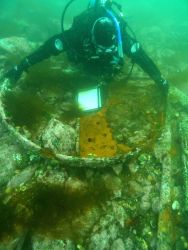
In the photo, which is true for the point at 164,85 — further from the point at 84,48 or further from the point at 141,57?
the point at 84,48

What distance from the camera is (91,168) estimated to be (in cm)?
363

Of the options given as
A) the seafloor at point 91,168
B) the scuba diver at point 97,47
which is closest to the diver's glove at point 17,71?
the scuba diver at point 97,47

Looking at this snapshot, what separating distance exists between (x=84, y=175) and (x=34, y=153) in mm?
705

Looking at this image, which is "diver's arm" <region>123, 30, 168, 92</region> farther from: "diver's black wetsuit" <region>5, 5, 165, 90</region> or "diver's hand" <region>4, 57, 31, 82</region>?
"diver's hand" <region>4, 57, 31, 82</region>

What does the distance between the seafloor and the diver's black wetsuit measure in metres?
0.34

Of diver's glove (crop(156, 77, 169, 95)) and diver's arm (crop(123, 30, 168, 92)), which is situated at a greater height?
diver's arm (crop(123, 30, 168, 92))

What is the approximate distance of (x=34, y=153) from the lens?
146 inches

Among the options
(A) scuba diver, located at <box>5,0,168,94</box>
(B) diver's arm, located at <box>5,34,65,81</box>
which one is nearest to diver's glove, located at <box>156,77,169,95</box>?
(A) scuba diver, located at <box>5,0,168,94</box>

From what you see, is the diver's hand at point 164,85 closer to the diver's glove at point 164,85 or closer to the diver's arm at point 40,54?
the diver's glove at point 164,85

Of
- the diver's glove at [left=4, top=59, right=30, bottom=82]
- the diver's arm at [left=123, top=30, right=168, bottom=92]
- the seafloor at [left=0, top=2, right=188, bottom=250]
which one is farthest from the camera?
the diver's arm at [left=123, top=30, right=168, bottom=92]

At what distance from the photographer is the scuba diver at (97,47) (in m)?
3.97

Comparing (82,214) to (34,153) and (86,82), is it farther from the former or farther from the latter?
(86,82)

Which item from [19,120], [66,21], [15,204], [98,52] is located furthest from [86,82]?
[66,21]

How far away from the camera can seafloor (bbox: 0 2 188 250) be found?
3.05 meters
